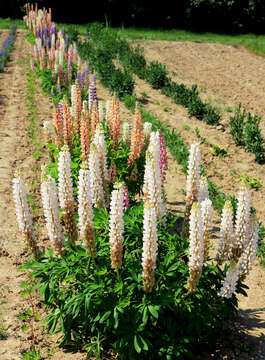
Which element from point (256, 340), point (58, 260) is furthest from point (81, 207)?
point (256, 340)

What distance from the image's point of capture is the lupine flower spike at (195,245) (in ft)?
12.4

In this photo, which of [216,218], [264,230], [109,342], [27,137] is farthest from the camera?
[27,137]

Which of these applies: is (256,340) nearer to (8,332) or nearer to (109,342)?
(109,342)

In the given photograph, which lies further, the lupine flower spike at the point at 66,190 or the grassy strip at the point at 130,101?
the grassy strip at the point at 130,101

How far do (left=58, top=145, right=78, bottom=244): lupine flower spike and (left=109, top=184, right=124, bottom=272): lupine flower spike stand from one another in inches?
26.8

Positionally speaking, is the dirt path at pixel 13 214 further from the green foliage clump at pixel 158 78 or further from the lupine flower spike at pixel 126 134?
the green foliage clump at pixel 158 78

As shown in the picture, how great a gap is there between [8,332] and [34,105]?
32.6 ft

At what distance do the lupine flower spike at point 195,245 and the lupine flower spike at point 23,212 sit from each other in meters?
1.88

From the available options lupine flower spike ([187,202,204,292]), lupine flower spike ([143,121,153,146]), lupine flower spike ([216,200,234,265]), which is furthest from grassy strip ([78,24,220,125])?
lupine flower spike ([187,202,204,292])

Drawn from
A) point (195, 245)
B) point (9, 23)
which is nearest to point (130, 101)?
point (195, 245)

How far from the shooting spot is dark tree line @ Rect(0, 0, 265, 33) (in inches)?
1353

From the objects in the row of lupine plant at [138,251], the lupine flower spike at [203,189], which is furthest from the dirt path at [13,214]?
the lupine flower spike at [203,189]

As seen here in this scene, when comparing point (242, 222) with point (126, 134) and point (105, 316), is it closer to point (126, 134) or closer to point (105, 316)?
point (105, 316)

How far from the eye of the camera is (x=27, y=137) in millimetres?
11719
